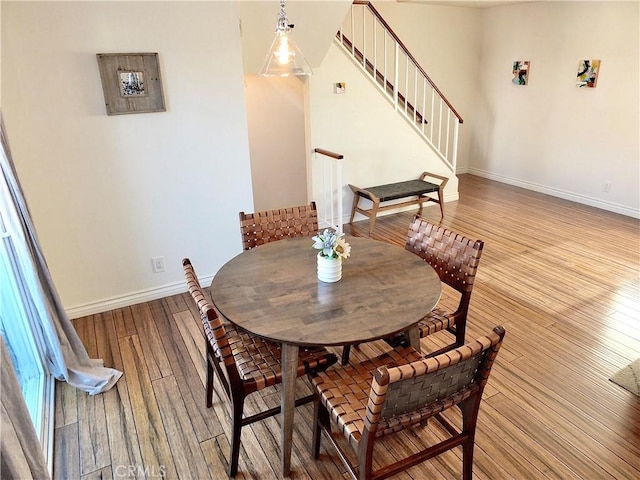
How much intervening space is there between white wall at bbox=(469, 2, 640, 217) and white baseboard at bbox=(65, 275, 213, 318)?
15.8ft

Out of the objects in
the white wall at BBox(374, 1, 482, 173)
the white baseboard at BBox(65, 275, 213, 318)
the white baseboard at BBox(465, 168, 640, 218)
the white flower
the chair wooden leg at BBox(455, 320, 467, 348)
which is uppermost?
the white wall at BBox(374, 1, 482, 173)

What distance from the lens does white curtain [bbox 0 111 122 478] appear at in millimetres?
2061

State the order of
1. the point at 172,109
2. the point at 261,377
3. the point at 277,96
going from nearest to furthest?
the point at 261,377 < the point at 172,109 < the point at 277,96

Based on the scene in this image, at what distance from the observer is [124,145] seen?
117 inches

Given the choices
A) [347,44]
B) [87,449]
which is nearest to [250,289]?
[87,449]

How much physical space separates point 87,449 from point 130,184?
1731 millimetres

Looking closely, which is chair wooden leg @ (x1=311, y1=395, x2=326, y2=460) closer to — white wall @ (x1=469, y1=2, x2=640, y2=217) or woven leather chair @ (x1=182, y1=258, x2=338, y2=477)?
Answer: woven leather chair @ (x1=182, y1=258, x2=338, y2=477)

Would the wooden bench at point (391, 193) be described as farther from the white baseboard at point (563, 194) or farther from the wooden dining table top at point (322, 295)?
the wooden dining table top at point (322, 295)

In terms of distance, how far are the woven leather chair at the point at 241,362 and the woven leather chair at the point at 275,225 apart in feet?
2.33

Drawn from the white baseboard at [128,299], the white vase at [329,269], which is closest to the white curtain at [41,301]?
the white baseboard at [128,299]

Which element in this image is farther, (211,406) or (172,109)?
(172,109)

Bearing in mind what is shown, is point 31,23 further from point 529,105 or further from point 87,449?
point 529,105

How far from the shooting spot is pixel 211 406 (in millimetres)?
2293

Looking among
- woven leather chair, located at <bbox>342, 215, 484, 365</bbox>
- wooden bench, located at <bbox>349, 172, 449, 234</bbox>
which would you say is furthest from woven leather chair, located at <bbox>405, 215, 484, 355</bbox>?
wooden bench, located at <bbox>349, 172, 449, 234</bbox>
